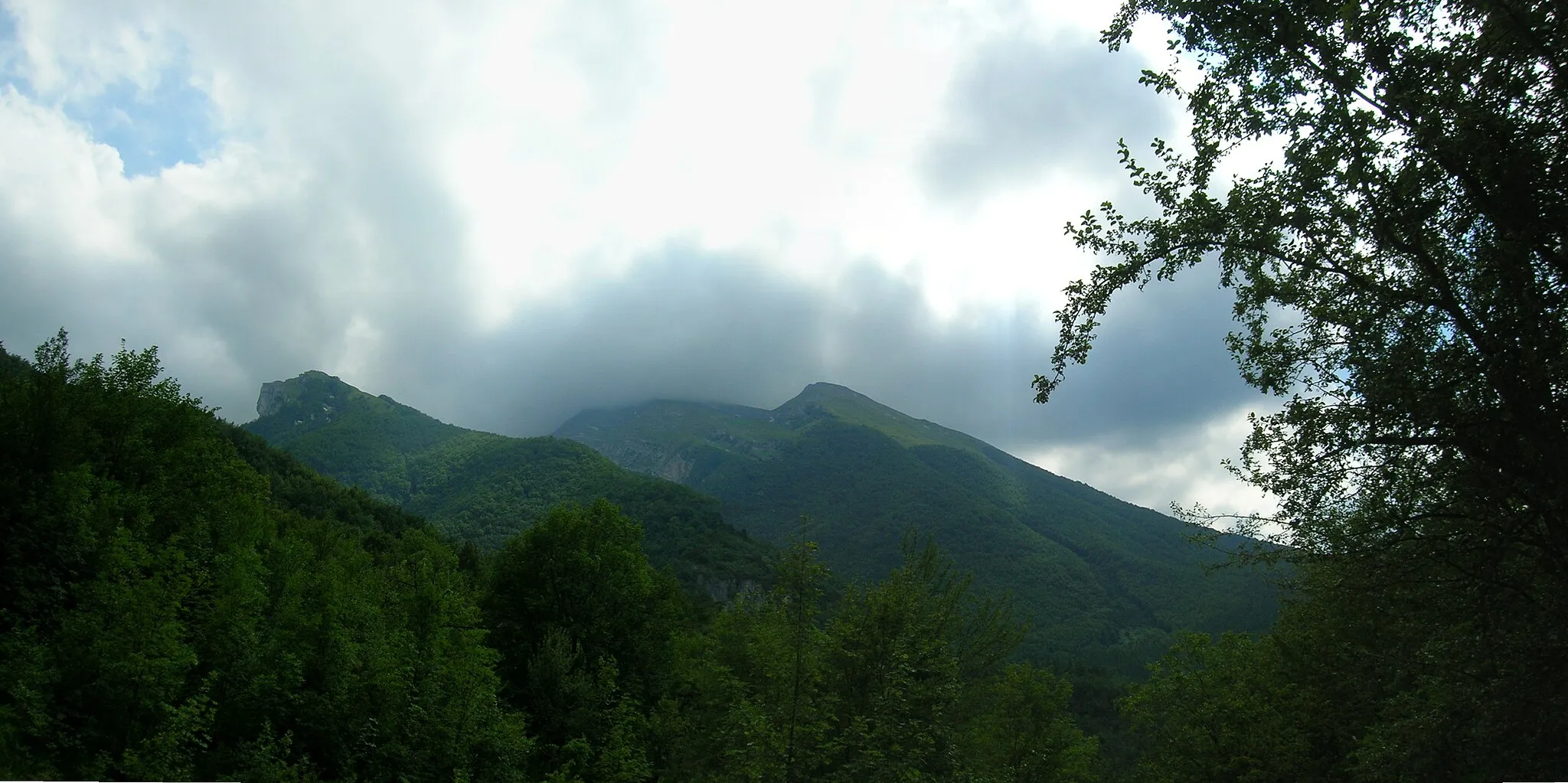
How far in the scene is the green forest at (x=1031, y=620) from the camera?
9125mm

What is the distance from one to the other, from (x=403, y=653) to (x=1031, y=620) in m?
19.0

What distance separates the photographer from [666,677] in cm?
3391

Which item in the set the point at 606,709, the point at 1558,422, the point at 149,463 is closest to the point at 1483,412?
the point at 1558,422

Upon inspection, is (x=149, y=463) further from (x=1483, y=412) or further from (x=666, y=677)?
(x=1483, y=412)

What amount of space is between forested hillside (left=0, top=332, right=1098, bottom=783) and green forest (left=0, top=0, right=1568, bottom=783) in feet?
0.38

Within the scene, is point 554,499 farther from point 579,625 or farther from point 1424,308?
point 1424,308

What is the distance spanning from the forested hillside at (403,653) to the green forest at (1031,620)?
12 cm

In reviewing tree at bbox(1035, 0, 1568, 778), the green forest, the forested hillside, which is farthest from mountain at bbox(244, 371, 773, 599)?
tree at bbox(1035, 0, 1568, 778)

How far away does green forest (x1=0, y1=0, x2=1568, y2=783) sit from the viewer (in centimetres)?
912

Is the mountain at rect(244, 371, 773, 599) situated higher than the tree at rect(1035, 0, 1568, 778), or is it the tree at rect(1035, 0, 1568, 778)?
the mountain at rect(244, 371, 773, 599)

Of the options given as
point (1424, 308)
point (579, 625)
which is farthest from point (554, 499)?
point (1424, 308)

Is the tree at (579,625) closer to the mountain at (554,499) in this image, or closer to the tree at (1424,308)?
the tree at (1424,308)

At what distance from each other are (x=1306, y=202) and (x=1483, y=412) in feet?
10.5

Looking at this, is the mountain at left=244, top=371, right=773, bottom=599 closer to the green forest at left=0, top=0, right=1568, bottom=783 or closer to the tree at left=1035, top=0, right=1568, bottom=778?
the green forest at left=0, top=0, right=1568, bottom=783
